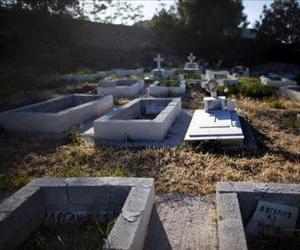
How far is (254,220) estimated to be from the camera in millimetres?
3006

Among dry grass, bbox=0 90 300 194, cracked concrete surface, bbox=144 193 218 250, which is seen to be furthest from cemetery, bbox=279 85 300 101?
cracked concrete surface, bbox=144 193 218 250

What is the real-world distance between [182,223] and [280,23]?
36.0 m

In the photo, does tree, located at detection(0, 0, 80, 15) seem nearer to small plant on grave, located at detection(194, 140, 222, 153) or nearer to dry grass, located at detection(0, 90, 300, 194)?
dry grass, located at detection(0, 90, 300, 194)

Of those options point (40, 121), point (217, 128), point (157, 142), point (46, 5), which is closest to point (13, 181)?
point (157, 142)

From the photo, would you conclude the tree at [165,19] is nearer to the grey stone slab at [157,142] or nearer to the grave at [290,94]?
the grave at [290,94]

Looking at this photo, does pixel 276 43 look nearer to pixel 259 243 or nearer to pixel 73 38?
pixel 73 38

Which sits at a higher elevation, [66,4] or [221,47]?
[66,4]

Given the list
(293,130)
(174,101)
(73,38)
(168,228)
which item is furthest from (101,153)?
(73,38)

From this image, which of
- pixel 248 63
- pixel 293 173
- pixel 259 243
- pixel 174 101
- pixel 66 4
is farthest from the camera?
pixel 248 63

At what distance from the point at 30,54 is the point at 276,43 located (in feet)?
84.3

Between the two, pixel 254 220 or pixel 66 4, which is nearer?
pixel 254 220

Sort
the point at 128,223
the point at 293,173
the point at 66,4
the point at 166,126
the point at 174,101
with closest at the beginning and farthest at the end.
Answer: the point at 128,223
the point at 293,173
the point at 166,126
the point at 174,101
the point at 66,4

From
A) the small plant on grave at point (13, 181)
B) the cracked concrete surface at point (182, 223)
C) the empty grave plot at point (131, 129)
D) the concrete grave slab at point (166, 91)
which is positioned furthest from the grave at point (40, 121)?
the concrete grave slab at point (166, 91)

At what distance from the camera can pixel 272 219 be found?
2.98 m
